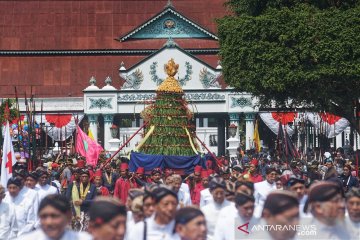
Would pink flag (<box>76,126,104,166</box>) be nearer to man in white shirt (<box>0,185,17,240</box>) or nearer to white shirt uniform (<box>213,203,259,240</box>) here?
man in white shirt (<box>0,185,17,240</box>)

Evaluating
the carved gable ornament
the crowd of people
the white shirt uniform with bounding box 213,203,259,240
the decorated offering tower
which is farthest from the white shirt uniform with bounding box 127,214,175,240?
the carved gable ornament

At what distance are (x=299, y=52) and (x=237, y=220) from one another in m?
25.5

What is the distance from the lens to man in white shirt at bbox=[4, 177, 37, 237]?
1641 centimetres

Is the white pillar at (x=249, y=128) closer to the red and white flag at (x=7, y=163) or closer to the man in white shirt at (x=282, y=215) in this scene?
the red and white flag at (x=7, y=163)

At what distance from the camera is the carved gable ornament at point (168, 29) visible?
59031 millimetres

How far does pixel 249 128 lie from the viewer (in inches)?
2032

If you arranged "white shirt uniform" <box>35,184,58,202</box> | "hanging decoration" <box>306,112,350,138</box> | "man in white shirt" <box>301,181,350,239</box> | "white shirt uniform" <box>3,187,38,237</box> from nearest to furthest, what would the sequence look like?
"man in white shirt" <box>301,181,350,239</box> < "white shirt uniform" <box>3,187,38,237</box> < "white shirt uniform" <box>35,184,58,202</box> < "hanging decoration" <box>306,112,350,138</box>

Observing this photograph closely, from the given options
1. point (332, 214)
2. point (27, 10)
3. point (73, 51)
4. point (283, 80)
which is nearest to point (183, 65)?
point (73, 51)

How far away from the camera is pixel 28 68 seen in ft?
196

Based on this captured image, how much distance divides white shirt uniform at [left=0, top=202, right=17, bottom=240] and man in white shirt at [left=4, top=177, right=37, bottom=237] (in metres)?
0.31


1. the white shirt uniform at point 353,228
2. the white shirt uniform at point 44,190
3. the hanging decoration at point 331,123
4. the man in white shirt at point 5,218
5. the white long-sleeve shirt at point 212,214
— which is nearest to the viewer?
the white shirt uniform at point 353,228

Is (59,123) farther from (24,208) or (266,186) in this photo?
(24,208)

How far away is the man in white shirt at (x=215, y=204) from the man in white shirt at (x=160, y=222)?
2576 millimetres

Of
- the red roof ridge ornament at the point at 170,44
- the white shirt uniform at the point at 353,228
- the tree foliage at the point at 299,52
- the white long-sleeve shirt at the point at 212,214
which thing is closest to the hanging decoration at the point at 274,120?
the red roof ridge ornament at the point at 170,44
